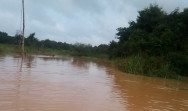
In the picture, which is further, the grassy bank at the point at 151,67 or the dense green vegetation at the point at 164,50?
the dense green vegetation at the point at 164,50

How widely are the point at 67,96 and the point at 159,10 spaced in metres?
24.9

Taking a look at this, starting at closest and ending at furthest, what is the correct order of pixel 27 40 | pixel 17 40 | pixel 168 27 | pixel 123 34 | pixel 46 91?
pixel 46 91 < pixel 168 27 < pixel 123 34 < pixel 17 40 < pixel 27 40

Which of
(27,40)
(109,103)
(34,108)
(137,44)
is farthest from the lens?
(27,40)

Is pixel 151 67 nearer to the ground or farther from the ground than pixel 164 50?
nearer to the ground

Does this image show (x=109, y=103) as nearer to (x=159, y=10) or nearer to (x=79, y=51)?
(x=159, y=10)

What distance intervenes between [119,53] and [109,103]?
100 ft

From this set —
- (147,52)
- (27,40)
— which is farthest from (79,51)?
(147,52)

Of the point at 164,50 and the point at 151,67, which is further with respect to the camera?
the point at 164,50

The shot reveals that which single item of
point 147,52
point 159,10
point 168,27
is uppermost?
point 159,10

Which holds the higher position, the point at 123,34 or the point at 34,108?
the point at 123,34

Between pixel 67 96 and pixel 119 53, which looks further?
pixel 119 53

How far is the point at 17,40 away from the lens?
61688 millimetres

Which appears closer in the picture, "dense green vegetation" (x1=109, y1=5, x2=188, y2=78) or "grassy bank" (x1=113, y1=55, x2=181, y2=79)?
"grassy bank" (x1=113, y1=55, x2=181, y2=79)

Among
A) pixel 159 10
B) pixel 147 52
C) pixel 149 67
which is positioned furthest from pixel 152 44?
pixel 159 10
